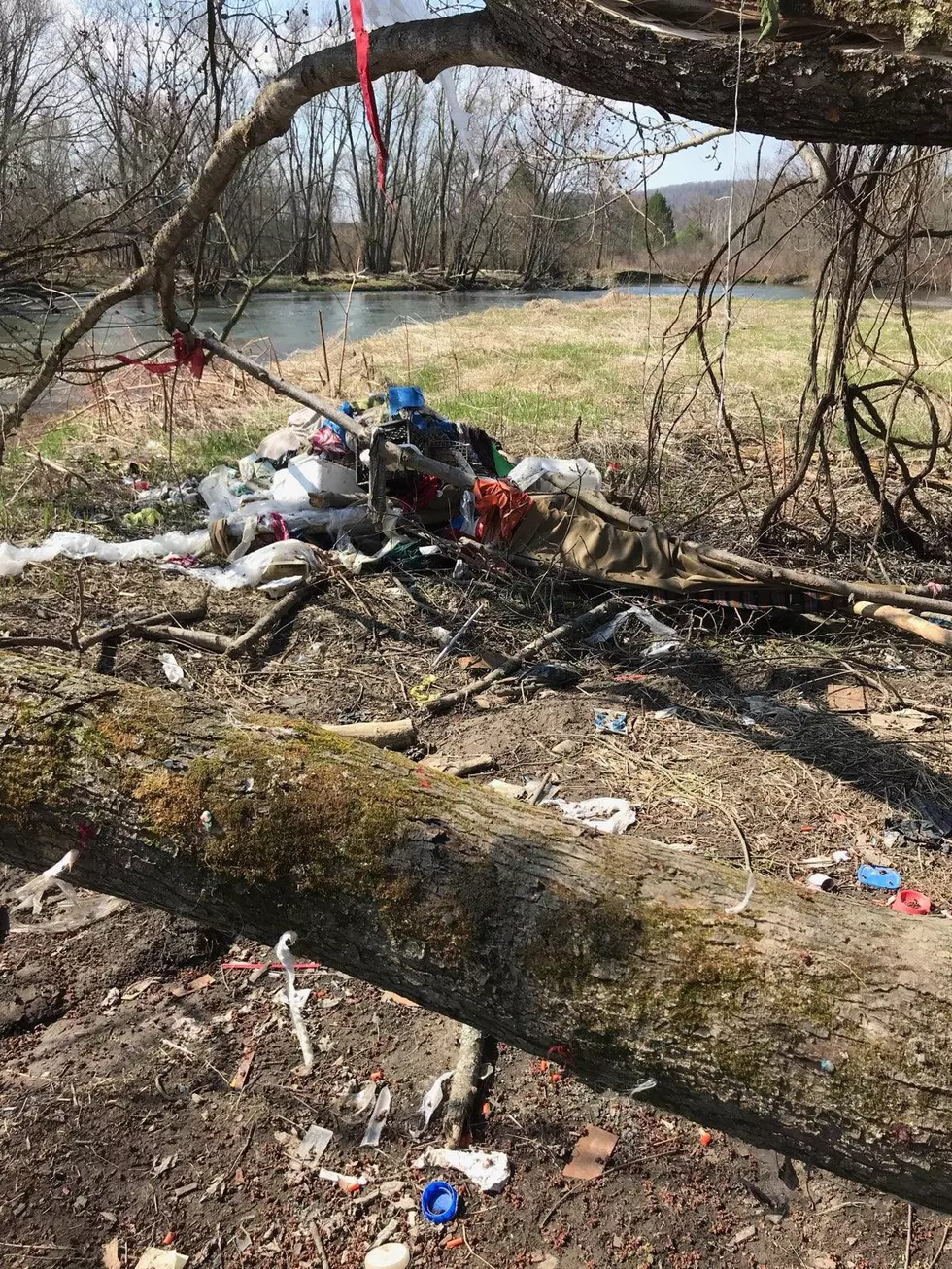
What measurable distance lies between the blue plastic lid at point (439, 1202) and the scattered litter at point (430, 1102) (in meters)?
0.12

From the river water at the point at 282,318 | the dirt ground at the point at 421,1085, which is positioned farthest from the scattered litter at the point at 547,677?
the river water at the point at 282,318

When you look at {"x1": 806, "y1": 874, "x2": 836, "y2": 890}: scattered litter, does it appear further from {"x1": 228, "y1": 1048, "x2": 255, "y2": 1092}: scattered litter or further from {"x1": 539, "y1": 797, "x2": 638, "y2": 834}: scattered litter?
{"x1": 228, "y1": 1048, "x2": 255, "y2": 1092}: scattered litter

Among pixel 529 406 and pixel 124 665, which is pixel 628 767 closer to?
pixel 124 665

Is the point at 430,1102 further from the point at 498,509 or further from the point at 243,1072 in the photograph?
the point at 498,509

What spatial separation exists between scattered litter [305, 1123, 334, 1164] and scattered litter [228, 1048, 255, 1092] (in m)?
0.21

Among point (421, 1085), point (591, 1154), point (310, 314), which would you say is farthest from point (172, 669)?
point (310, 314)

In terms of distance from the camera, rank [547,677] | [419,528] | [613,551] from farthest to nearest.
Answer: [419,528] → [613,551] → [547,677]

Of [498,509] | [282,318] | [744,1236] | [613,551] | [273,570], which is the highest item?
[282,318]

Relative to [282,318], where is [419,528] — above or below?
below

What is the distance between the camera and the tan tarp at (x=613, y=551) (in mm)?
4258

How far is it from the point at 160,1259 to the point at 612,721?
244cm

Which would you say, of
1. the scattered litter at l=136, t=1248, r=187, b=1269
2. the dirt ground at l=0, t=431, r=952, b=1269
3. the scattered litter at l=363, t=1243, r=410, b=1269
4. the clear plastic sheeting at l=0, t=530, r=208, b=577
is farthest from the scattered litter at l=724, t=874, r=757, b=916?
the clear plastic sheeting at l=0, t=530, r=208, b=577

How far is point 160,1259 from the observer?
155 centimetres

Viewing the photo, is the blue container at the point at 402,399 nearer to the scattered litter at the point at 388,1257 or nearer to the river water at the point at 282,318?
the river water at the point at 282,318
